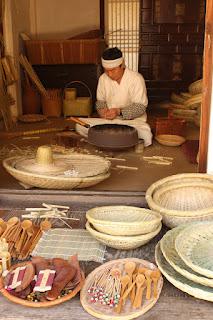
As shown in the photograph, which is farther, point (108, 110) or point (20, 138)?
point (20, 138)

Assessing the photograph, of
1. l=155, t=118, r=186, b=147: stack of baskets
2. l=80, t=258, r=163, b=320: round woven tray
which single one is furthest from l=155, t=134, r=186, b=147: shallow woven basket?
l=80, t=258, r=163, b=320: round woven tray

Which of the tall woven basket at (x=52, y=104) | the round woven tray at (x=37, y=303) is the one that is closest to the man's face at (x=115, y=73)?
the tall woven basket at (x=52, y=104)

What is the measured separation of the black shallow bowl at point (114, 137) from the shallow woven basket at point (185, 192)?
214 centimetres

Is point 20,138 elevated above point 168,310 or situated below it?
below

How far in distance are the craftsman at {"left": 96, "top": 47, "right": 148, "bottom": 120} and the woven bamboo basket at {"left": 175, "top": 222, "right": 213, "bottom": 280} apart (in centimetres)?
338

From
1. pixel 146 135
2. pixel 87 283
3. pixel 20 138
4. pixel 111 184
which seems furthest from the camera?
pixel 20 138

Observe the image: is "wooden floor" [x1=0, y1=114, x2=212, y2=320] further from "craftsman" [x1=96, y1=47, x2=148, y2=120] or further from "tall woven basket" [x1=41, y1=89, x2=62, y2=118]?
"tall woven basket" [x1=41, y1=89, x2=62, y2=118]

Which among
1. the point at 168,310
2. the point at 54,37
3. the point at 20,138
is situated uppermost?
the point at 54,37

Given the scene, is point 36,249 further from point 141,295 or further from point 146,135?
point 146,135

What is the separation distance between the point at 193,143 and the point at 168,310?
13.0 feet

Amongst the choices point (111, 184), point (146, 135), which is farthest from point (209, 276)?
point (146, 135)

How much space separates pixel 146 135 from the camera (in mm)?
5273

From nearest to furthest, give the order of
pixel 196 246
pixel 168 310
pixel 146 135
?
pixel 168 310 < pixel 196 246 < pixel 146 135

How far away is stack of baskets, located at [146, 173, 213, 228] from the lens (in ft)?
8.10
